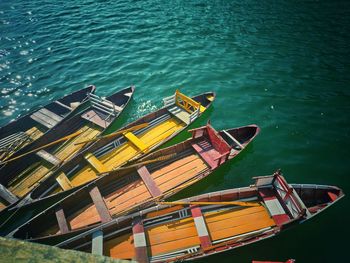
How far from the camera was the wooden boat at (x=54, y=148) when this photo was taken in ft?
46.8

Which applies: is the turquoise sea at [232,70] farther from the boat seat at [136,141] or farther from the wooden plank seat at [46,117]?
the wooden plank seat at [46,117]

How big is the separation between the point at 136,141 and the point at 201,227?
21.5ft

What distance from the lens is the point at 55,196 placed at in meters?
12.7

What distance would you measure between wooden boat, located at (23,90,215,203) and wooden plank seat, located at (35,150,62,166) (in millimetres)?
1121

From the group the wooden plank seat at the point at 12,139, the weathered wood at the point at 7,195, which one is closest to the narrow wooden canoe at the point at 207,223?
the weathered wood at the point at 7,195

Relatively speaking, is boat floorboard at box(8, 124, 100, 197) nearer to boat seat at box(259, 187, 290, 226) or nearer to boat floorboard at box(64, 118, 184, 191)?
boat floorboard at box(64, 118, 184, 191)

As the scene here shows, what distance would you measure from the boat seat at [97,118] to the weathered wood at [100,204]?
5437 mm

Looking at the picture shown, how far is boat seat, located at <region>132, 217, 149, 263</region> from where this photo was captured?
10305mm

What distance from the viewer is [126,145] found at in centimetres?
1584

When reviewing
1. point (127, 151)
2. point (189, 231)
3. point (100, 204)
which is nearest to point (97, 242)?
point (100, 204)

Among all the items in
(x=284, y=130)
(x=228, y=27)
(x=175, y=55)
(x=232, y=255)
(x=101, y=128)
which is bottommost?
(x=232, y=255)

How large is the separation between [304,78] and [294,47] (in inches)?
179

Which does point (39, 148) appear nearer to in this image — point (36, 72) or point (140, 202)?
point (140, 202)

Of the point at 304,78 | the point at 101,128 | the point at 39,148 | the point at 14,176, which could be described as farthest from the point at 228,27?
the point at 14,176
